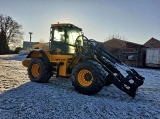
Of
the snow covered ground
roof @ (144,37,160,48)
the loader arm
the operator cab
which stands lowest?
the snow covered ground

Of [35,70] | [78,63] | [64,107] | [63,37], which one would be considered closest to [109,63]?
[78,63]

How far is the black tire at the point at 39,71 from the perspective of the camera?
352 inches

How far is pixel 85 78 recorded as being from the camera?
7.36 meters

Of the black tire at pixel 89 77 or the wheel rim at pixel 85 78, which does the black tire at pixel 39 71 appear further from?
the wheel rim at pixel 85 78

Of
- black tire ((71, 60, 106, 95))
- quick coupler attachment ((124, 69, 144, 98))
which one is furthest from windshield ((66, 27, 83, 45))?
quick coupler attachment ((124, 69, 144, 98))

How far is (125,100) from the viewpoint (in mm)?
6957

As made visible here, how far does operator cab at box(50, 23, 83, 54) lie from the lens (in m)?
8.56

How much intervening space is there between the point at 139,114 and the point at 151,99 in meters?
2.19

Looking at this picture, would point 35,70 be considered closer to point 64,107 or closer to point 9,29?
point 64,107

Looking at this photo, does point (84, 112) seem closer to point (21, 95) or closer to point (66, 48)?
point (21, 95)

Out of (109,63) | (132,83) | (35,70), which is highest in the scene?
(109,63)

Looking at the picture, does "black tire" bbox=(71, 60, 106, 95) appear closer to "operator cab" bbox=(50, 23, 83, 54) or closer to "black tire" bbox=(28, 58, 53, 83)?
"operator cab" bbox=(50, 23, 83, 54)

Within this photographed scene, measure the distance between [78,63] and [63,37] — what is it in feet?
Result: 5.22

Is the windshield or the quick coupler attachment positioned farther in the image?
the windshield
